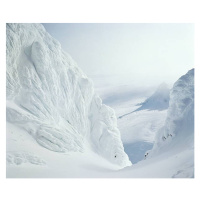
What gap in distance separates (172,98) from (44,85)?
9.88 m

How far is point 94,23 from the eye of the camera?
12.5m

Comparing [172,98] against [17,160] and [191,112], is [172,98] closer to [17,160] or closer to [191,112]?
[191,112]

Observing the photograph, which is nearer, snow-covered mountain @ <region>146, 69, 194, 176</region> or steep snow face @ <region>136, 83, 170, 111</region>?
snow-covered mountain @ <region>146, 69, 194, 176</region>

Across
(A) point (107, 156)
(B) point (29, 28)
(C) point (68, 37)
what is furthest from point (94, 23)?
(A) point (107, 156)

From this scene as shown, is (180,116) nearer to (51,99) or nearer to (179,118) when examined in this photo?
(179,118)

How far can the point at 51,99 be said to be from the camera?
768 inches

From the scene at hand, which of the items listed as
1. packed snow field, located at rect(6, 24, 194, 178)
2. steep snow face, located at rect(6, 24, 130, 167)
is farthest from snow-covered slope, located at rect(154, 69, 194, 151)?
steep snow face, located at rect(6, 24, 130, 167)

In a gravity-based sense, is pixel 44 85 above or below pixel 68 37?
below

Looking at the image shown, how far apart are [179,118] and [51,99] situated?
10020mm

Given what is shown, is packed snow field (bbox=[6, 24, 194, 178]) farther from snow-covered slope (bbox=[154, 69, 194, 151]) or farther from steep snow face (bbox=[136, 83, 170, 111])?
steep snow face (bbox=[136, 83, 170, 111])

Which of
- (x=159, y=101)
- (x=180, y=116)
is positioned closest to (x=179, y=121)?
(x=180, y=116)

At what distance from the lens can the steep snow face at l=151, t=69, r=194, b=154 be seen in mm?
13617

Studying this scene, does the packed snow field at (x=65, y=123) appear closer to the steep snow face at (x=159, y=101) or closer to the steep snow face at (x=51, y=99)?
the steep snow face at (x=51, y=99)

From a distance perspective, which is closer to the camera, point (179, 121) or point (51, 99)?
point (179, 121)
